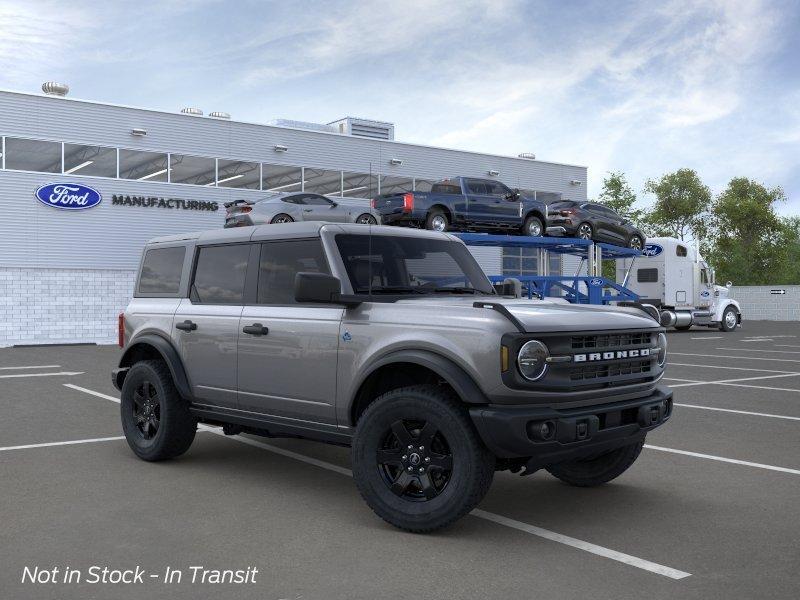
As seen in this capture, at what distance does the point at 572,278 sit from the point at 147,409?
65.6ft

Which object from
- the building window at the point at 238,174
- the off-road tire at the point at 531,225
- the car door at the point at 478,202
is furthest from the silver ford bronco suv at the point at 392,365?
the building window at the point at 238,174

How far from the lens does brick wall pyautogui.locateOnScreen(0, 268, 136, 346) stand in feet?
87.5

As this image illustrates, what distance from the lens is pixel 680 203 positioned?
67.4 metres

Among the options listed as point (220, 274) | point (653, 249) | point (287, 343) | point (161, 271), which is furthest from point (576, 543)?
point (653, 249)

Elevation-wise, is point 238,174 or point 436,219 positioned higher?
point 238,174

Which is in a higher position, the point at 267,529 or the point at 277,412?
the point at 277,412

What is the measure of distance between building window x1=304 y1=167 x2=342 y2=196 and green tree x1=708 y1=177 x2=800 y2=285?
43478 mm

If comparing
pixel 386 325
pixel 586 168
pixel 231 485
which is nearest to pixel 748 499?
pixel 386 325

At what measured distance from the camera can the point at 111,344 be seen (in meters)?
27.5

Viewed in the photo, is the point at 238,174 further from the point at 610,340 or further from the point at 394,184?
the point at 610,340

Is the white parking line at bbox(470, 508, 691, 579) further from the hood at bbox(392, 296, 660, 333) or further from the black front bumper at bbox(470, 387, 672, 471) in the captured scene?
the hood at bbox(392, 296, 660, 333)

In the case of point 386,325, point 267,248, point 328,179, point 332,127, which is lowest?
point 386,325

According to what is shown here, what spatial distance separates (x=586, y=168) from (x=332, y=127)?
13459 millimetres

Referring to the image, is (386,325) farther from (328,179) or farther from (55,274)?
(328,179)
